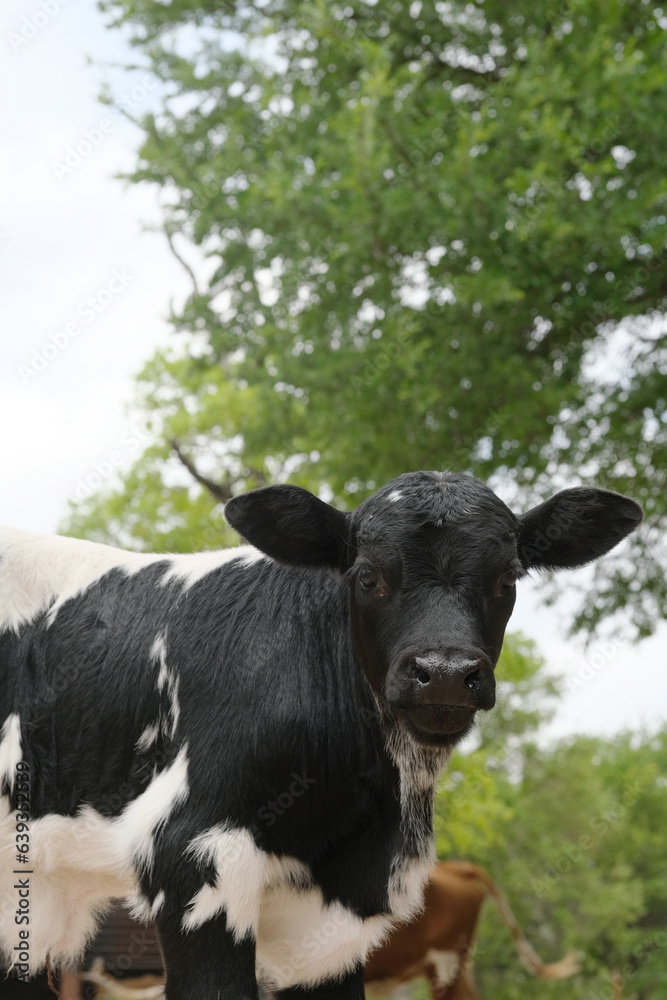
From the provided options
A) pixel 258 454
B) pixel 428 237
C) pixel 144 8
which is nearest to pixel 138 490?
pixel 258 454

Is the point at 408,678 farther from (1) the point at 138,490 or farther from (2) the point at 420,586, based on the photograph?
(1) the point at 138,490

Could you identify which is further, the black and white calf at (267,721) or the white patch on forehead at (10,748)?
the white patch on forehead at (10,748)

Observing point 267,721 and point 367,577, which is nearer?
point 267,721

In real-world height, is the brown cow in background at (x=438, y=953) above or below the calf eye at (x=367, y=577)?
below

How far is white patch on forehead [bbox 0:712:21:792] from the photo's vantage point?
336 cm

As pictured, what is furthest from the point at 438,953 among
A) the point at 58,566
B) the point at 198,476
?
the point at 58,566

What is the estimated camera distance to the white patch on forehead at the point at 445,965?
9711mm

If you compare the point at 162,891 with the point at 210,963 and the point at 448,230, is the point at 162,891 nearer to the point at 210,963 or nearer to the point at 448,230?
the point at 210,963

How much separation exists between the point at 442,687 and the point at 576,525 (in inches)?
45.3

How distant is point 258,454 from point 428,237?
4.12m

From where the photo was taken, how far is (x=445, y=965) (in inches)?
385

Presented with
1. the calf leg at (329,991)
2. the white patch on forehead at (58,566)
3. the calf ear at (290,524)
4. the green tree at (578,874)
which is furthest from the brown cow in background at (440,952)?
the green tree at (578,874)

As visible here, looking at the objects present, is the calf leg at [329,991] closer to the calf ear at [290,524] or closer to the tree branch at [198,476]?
the calf ear at [290,524]
